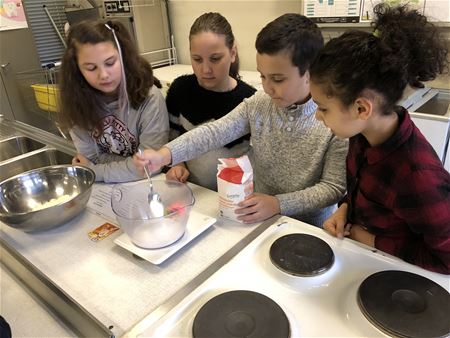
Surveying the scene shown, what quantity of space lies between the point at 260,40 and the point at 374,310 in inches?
24.6

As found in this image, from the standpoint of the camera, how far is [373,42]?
63cm

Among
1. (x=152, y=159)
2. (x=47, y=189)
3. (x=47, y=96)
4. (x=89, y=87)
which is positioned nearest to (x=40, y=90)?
(x=47, y=96)

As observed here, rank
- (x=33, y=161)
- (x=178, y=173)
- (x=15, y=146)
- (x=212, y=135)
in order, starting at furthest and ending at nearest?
(x=15, y=146), (x=33, y=161), (x=178, y=173), (x=212, y=135)

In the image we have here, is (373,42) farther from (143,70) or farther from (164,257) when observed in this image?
(143,70)

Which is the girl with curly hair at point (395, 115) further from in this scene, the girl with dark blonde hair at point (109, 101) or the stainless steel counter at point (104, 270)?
the girl with dark blonde hair at point (109, 101)

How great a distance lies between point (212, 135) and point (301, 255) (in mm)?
470

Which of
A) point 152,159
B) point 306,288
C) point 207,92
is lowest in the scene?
point 306,288

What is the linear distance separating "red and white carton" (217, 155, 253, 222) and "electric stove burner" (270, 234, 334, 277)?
144 millimetres

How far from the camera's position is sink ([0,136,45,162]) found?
148cm

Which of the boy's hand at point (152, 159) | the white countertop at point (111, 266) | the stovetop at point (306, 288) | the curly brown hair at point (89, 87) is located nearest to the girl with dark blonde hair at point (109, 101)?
the curly brown hair at point (89, 87)

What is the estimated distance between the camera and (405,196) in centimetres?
64

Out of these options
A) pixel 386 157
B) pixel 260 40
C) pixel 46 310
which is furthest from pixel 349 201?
pixel 46 310

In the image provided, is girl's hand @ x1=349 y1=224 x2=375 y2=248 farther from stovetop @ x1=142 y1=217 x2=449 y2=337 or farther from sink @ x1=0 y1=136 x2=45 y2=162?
sink @ x1=0 y1=136 x2=45 y2=162

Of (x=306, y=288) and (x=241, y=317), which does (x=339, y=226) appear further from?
(x=241, y=317)
